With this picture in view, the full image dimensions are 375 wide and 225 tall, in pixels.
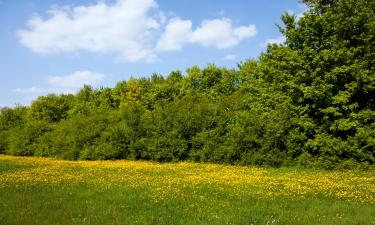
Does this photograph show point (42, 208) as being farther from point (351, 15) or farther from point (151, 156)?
point (351, 15)

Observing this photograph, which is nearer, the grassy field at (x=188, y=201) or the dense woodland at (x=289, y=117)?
the grassy field at (x=188, y=201)

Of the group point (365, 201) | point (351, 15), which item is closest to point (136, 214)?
point (365, 201)

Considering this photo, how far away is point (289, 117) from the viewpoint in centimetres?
2764

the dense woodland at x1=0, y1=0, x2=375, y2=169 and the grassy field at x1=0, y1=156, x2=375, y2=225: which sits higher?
the dense woodland at x1=0, y1=0, x2=375, y2=169

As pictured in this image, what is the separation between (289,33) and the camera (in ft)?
92.8

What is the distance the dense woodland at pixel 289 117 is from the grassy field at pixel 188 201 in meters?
7.54

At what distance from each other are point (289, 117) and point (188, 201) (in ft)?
52.7

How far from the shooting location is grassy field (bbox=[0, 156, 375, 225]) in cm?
1106

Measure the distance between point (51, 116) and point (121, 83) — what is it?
1134 centimetres

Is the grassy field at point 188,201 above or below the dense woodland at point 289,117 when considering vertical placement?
below

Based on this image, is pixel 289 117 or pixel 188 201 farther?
pixel 289 117

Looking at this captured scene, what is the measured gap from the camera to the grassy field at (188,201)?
11.1m

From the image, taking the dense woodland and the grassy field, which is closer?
the grassy field

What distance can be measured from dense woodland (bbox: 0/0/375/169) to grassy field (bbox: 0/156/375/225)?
754 centimetres
